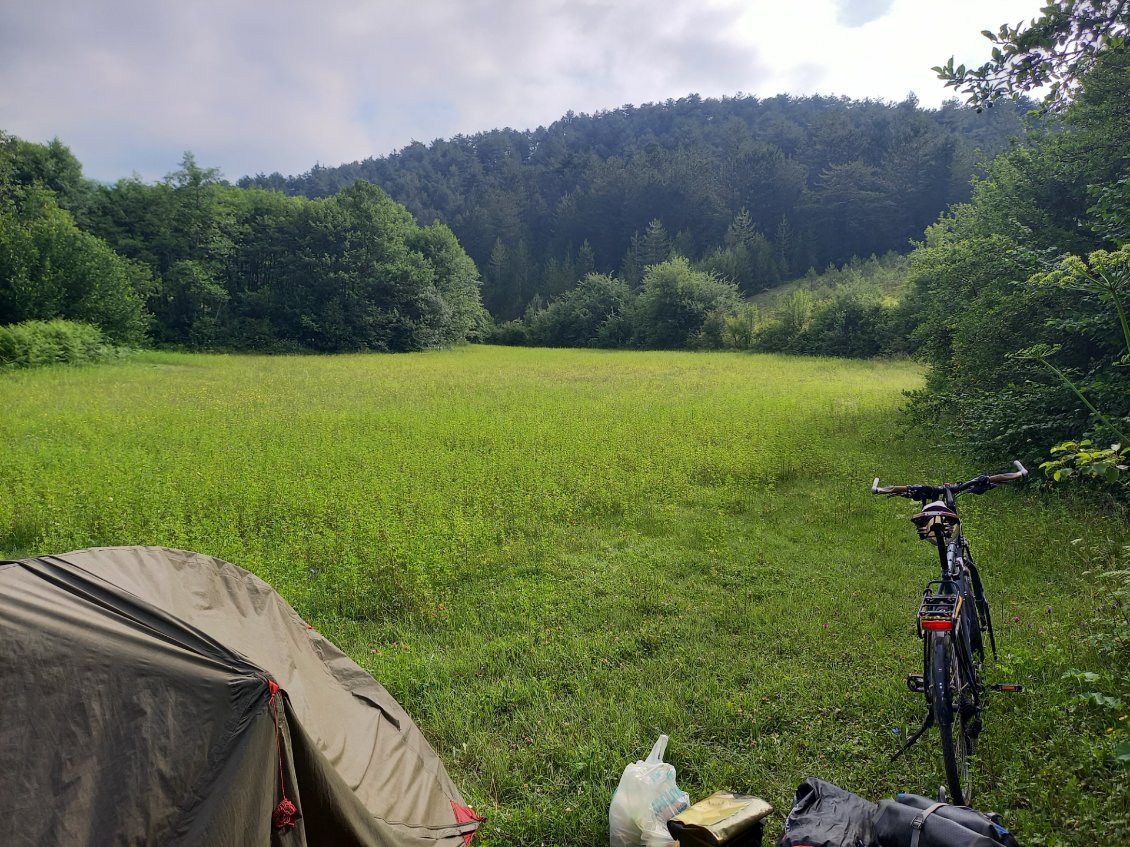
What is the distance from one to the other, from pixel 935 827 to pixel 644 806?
1.41m

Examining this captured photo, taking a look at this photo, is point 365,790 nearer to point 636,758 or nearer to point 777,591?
point 636,758

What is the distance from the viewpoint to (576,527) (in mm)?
8938

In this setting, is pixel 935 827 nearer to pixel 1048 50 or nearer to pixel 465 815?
pixel 465 815

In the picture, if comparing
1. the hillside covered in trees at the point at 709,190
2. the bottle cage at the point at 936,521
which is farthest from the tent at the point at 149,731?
the hillside covered in trees at the point at 709,190

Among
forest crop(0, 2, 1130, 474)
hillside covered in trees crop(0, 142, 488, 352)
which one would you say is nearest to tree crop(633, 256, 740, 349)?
forest crop(0, 2, 1130, 474)

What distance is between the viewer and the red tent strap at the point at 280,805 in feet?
10.0

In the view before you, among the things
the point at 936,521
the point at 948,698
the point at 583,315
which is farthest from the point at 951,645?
the point at 583,315

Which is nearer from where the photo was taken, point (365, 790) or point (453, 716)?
point (365, 790)

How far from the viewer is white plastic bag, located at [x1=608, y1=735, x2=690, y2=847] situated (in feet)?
11.6

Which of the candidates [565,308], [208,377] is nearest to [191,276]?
[208,377]

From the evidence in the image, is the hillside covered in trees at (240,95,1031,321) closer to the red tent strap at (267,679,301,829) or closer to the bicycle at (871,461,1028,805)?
the bicycle at (871,461,1028,805)

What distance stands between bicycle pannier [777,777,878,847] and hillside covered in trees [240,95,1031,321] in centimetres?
6798

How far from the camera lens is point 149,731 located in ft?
9.83

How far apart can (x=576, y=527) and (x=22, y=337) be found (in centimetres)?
2649
